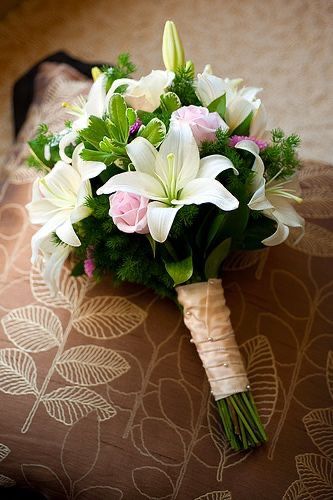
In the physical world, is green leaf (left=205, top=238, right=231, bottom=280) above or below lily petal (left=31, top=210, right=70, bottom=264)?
below

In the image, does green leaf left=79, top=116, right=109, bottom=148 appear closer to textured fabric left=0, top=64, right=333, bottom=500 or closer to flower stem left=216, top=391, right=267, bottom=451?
textured fabric left=0, top=64, right=333, bottom=500

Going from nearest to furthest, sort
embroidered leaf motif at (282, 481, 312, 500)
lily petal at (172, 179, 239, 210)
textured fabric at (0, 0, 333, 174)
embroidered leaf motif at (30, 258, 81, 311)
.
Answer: lily petal at (172, 179, 239, 210) → embroidered leaf motif at (282, 481, 312, 500) → embroidered leaf motif at (30, 258, 81, 311) → textured fabric at (0, 0, 333, 174)

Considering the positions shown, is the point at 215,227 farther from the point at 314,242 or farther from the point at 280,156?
the point at 314,242

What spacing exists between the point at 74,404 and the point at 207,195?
38 centimetres

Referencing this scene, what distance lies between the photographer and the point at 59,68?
1.16 m

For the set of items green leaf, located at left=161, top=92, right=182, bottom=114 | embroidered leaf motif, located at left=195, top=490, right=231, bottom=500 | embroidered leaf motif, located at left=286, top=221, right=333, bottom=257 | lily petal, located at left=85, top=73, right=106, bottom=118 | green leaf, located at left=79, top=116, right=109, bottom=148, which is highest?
lily petal, located at left=85, top=73, right=106, bottom=118

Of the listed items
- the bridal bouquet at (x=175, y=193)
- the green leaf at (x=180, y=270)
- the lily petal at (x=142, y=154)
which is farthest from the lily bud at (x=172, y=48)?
the green leaf at (x=180, y=270)

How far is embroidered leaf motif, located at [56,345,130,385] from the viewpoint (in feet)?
2.80

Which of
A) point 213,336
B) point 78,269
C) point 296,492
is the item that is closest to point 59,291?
point 78,269

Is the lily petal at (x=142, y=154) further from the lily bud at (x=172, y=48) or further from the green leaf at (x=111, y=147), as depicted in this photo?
the lily bud at (x=172, y=48)

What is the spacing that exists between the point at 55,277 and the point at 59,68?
517mm

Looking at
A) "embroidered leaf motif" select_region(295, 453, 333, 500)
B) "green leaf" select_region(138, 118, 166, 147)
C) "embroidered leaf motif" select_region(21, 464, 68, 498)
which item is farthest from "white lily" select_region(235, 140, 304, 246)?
"embroidered leaf motif" select_region(21, 464, 68, 498)

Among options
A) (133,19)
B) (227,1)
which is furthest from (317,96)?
(133,19)

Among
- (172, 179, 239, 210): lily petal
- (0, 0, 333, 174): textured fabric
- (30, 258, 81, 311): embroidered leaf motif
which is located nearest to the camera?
(172, 179, 239, 210): lily petal
